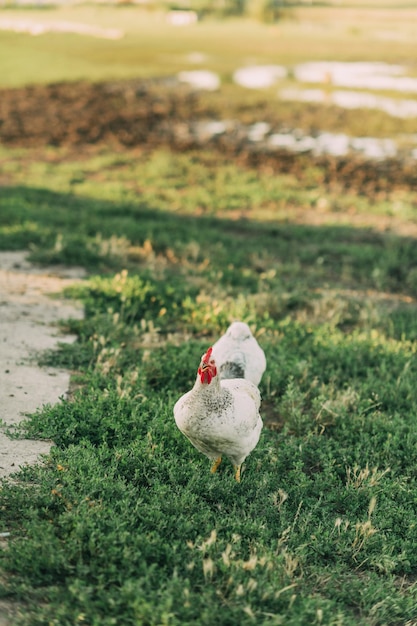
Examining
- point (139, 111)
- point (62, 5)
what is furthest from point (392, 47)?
point (62, 5)

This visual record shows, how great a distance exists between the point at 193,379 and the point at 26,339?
6.36ft

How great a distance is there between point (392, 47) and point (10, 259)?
3724 centimetres

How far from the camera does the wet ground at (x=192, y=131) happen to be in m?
17.7

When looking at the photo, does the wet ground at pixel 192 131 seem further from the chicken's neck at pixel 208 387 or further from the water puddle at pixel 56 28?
the water puddle at pixel 56 28

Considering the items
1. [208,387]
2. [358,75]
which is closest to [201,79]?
[358,75]

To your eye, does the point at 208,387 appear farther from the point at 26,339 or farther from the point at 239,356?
the point at 26,339

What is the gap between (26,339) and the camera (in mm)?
7543

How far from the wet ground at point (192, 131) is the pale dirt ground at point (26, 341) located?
891 cm

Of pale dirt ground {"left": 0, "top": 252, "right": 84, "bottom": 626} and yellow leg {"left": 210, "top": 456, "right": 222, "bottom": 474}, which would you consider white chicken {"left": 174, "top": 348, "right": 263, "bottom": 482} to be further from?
pale dirt ground {"left": 0, "top": 252, "right": 84, "bottom": 626}

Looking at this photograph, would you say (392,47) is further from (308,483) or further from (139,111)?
(308,483)

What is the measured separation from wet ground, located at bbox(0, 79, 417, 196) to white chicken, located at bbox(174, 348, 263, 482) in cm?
1173

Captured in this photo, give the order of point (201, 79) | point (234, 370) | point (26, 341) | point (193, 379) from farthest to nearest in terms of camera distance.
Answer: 1. point (201, 79)
2. point (26, 341)
3. point (193, 379)
4. point (234, 370)

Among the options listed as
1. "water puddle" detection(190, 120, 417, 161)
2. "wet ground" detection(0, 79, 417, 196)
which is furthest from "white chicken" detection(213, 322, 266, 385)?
"water puddle" detection(190, 120, 417, 161)

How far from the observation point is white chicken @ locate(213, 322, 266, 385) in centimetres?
614
